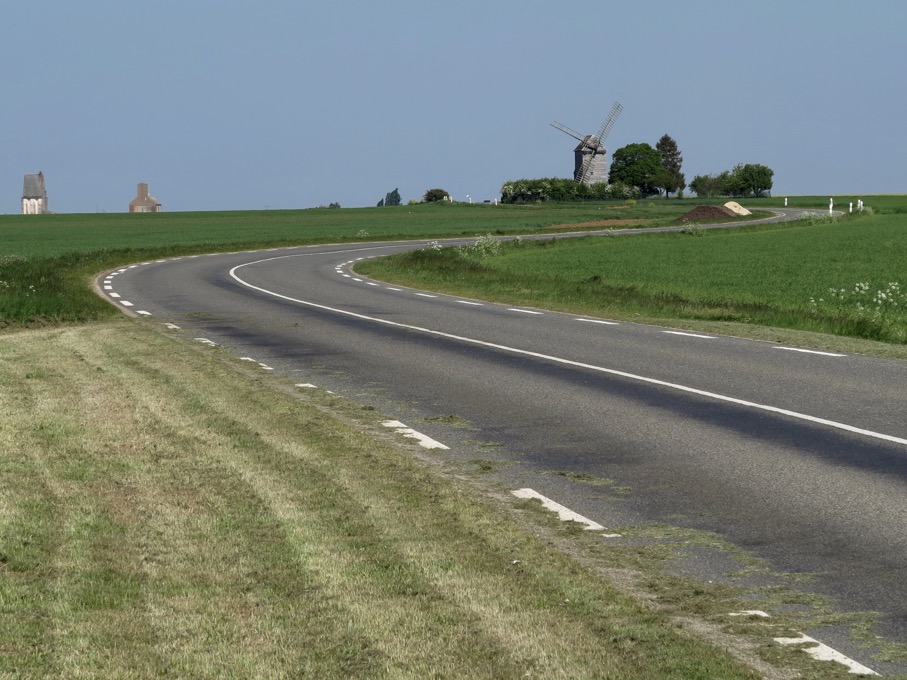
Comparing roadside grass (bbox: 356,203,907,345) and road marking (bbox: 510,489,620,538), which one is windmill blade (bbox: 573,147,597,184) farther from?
road marking (bbox: 510,489,620,538)

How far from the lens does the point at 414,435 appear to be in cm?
1159

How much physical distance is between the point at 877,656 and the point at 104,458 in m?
6.27

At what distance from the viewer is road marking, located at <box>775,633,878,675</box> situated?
5.41m

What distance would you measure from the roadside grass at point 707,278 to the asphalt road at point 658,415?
11.8 ft

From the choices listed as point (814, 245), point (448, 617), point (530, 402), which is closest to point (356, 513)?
point (448, 617)

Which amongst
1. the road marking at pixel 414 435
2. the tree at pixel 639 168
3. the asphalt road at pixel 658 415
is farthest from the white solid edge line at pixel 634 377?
the tree at pixel 639 168

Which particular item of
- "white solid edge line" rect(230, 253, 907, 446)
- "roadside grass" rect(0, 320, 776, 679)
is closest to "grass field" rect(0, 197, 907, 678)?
"roadside grass" rect(0, 320, 776, 679)

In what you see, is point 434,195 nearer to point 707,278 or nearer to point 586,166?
point 586,166

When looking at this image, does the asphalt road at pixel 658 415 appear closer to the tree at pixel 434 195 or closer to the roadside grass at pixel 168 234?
the roadside grass at pixel 168 234

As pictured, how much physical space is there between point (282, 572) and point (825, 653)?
2741 mm

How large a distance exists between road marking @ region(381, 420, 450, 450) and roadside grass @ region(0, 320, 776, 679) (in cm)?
29

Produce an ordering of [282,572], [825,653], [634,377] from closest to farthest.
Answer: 1. [825,653]
2. [282,572]
3. [634,377]

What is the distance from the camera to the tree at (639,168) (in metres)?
191

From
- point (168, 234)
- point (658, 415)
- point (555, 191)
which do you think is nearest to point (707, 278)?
point (658, 415)
